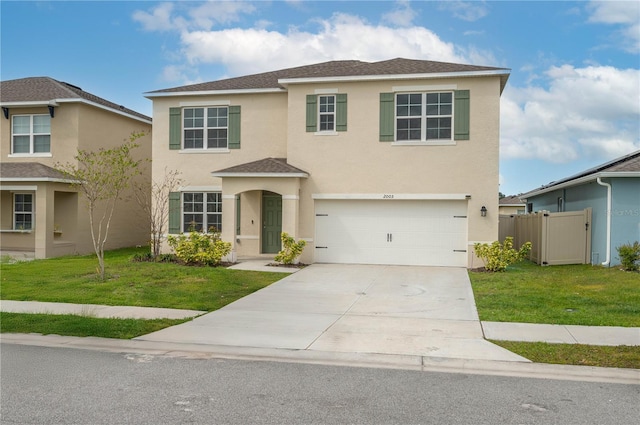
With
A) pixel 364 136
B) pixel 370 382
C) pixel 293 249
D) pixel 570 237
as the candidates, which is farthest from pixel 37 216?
pixel 570 237

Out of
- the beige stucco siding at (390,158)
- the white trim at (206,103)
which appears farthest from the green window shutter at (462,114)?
the white trim at (206,103)

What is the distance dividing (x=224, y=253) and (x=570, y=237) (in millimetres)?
12069

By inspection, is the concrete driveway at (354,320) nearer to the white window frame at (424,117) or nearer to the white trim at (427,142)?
the white trim at (427,142)

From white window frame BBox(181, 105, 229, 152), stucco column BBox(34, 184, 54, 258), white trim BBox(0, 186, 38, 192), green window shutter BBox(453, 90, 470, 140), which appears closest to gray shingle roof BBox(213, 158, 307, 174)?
white window frame BBox(181, 105, 229, 152)

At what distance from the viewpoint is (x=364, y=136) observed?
1903 cm

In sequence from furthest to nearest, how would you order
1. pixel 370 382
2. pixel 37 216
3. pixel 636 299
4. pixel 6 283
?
pixel 37 216, pixel 6 283, pixel 636 299, pixel 370 382

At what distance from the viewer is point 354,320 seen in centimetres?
1025

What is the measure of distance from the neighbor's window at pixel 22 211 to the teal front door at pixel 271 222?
9933mm

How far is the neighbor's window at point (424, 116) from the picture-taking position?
18.5 m

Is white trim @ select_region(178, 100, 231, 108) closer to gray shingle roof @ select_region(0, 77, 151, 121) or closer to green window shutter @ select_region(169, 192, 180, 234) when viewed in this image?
green window shutter @ select_region(169, 192, 180, 234)

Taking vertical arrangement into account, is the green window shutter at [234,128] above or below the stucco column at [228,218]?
above

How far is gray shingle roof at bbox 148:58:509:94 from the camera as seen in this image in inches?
731

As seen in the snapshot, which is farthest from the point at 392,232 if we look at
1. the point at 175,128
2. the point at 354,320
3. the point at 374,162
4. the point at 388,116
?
the point at 175,128

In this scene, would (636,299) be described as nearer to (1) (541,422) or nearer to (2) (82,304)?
(1) (541,422)
